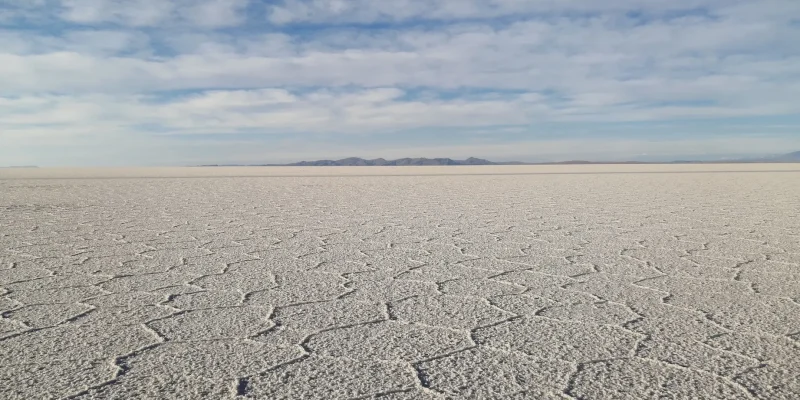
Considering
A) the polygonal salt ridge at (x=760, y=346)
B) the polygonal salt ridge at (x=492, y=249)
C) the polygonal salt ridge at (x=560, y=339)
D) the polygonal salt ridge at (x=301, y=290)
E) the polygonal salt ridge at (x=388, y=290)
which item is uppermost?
the polygonal salt ridge at (x=301, y=290)

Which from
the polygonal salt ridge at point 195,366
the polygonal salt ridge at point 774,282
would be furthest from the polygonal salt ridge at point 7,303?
the polygonal salt ridge at point 774,282

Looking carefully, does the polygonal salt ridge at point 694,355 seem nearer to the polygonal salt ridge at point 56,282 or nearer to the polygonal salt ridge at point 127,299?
the polygonal salt ridge at point 127,299

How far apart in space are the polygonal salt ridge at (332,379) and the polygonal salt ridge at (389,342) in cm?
7

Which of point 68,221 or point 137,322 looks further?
point 68,221

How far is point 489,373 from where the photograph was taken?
64.1 inches

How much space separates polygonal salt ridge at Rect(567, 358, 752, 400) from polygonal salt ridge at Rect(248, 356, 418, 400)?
491mm

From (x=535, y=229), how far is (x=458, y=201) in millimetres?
3333

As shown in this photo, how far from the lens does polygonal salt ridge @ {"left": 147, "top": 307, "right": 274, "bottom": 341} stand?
196cm

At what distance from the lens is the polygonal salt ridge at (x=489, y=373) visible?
1.52 m

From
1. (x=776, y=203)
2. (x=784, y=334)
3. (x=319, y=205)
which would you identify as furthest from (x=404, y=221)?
(x=776, y=203)

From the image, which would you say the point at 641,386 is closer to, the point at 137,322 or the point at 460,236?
the point at 137,322

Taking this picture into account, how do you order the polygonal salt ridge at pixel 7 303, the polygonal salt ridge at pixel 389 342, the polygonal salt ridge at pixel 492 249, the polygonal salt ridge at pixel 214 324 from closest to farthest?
1. the polygonal salt ridge at pixel 389 342
2. the polygonal salt ridge at pixel 214 324
3. the polygonal salt ridge at pixel 7 303
4. the polygonal salt ridge at pixel 492 249

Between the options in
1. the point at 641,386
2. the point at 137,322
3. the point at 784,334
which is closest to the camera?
the point at 641,386

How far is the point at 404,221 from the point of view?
5504mm
